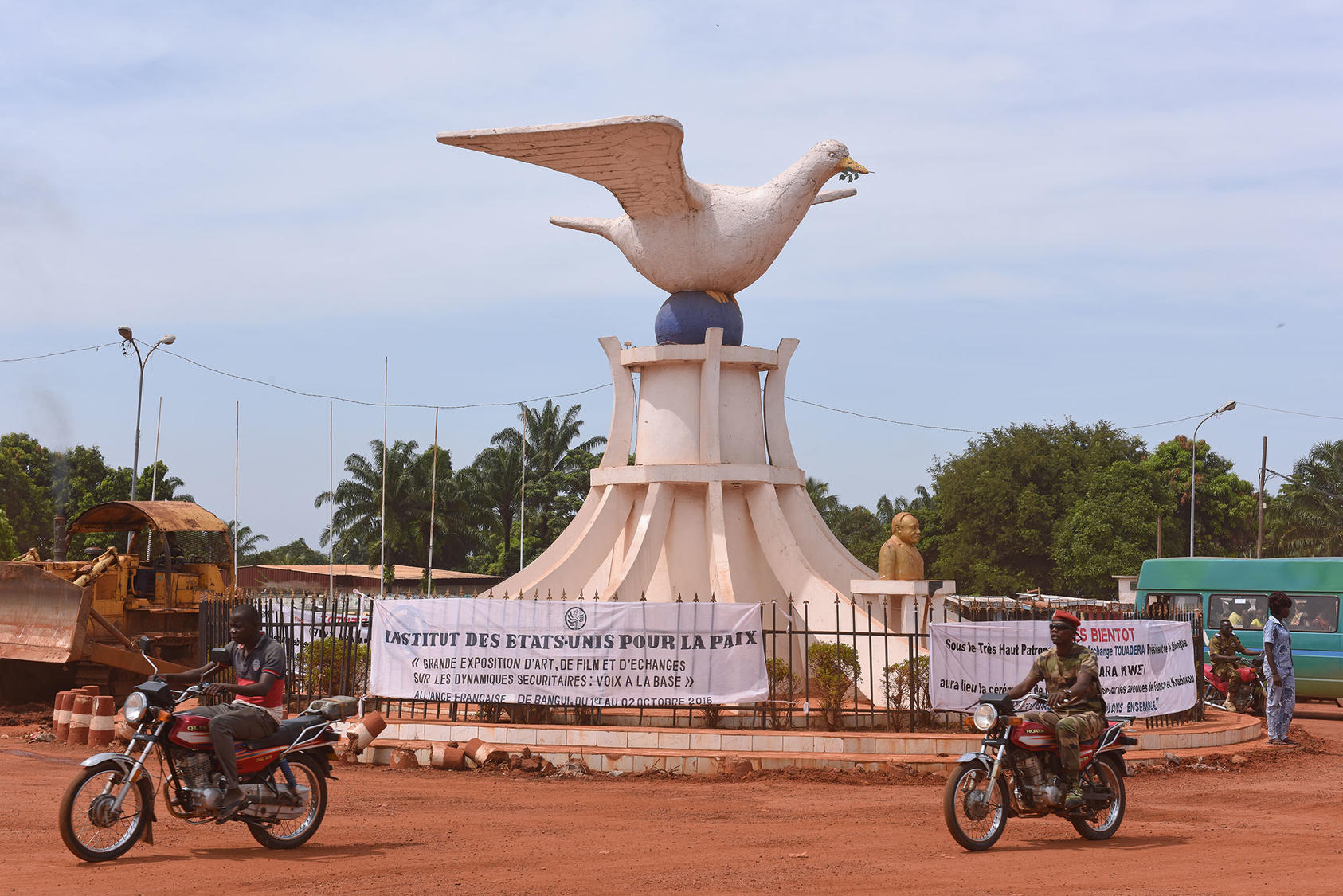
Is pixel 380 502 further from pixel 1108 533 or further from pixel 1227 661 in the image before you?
pixel 1227 661

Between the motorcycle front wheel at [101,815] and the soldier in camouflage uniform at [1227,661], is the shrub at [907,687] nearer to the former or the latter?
the soldier in camouflage uniform at [1227,661]

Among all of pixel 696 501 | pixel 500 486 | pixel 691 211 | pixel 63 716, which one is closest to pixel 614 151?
pixel 691 211

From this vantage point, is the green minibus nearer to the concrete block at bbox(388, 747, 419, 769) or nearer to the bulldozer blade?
the concrete block at bbox(388, 747, 419, 769)

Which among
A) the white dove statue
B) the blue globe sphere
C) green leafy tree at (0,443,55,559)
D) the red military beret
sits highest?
the white dove statue

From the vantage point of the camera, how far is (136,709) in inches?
320

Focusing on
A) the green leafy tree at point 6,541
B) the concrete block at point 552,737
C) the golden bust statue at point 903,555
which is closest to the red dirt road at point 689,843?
the concrete block at point 552,737

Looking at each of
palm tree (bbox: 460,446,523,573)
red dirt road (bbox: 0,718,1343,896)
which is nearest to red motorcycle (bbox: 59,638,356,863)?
red dirt road (bbox: 0,718,1343,896)

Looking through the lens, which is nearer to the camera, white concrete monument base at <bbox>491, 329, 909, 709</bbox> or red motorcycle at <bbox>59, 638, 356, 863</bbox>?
red motorcycle at <bbox>59, 638, 356, 863</bbox>

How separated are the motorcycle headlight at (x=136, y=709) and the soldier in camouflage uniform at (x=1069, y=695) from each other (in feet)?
18.7

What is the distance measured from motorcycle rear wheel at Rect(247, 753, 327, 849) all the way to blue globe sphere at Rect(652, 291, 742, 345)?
11.4 m

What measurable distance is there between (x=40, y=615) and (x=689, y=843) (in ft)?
38.8

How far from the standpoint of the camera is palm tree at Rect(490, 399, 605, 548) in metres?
53.9

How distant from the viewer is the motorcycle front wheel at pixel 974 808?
28.3 feet

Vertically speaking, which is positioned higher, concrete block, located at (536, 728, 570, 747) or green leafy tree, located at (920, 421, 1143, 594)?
green leafy tree, located at (920, 421, 1143, 594)
